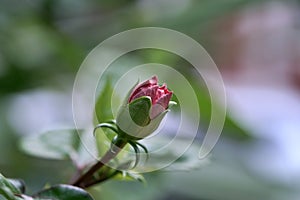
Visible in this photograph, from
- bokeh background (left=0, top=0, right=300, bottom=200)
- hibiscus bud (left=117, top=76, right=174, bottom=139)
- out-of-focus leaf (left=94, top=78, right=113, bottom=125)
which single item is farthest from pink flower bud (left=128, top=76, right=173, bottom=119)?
bokeh background (left=0, top=0, right=300, bottom=200)

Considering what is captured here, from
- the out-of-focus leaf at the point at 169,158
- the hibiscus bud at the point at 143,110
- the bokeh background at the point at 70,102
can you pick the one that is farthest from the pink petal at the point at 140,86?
the bokeh background at the point at 70,102

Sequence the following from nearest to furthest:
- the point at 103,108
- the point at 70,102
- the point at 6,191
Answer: the point at 6,191 → the point at 103,108 → the point at 70,102

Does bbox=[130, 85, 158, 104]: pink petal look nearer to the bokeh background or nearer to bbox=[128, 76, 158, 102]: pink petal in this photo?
bbox=[128, 76, 158, 102]: pink petal

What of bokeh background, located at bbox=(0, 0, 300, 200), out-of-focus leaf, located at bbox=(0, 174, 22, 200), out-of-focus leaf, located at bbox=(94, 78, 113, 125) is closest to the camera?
out-of-focus leaf, located at bbox=(0, 174, 22, 200)

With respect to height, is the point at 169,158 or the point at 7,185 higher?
the point at 169,158

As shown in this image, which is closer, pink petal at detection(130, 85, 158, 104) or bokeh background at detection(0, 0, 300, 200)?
pink petal at detection(130, 85, 158, 104)

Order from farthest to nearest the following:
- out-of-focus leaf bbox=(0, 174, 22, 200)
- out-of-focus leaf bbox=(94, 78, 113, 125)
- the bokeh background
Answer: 1. the bokeh background
2. out-of-focus leaf bbox=(94, 78, 113, 125)
3. out-of-focus leaf bbox=(0, 174, 22, 200)

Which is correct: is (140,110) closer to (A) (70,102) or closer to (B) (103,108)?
(B) (103,108)

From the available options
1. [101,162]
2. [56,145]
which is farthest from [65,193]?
[56,145]
